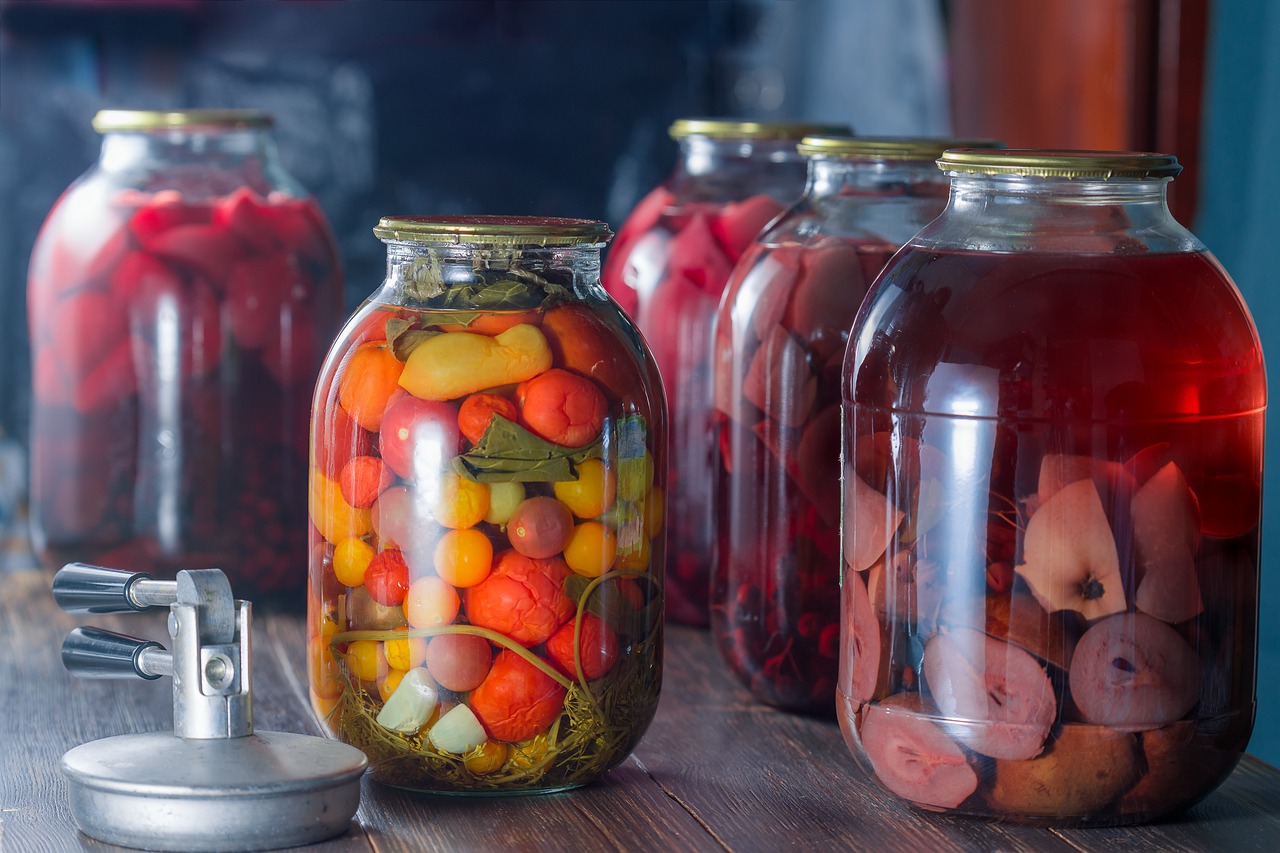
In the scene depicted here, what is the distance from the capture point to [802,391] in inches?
33.9

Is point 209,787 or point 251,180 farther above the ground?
point 251,180

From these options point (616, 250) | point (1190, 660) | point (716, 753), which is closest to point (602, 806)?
point (716, 753)

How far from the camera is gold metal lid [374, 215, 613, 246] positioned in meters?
0.72

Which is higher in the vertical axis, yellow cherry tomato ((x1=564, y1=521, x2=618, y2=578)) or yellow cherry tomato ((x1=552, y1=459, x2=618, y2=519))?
yellow cherry tomato ((x1=552, y1=459, x2=618, y2=519))

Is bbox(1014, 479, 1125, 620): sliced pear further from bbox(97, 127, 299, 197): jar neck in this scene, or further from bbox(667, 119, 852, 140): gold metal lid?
bbox(97, 127, 299, 197): jar neck

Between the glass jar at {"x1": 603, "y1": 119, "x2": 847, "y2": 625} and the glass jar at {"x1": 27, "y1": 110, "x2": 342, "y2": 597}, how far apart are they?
23cm

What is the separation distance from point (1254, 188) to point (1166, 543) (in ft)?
1.90

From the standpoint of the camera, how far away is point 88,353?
108 cm

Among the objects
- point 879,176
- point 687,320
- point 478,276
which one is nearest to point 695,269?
point 687,320

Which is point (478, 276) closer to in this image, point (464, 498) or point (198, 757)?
point (464, 498)

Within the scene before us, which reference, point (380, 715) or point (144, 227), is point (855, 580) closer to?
point (380, 715)

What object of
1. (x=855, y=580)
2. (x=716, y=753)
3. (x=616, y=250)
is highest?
(x=616, y=250)

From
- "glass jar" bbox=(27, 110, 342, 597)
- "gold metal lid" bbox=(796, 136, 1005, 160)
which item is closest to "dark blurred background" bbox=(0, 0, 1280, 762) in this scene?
"glass jar" bbox=(27, 110, 342, 597)

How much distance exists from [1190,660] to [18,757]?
0.56m
